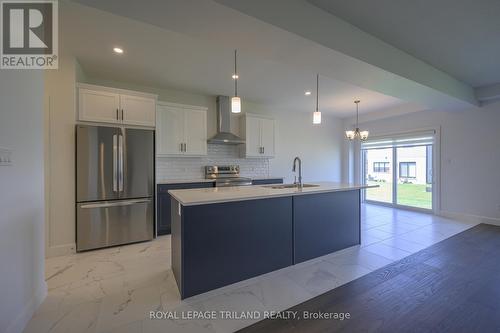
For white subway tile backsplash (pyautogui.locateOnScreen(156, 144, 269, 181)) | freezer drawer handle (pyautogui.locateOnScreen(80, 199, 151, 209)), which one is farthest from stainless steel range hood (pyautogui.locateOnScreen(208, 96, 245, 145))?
freezer drawer handle (pyautogui.locateOnScreen(80, 199, 151, 209))

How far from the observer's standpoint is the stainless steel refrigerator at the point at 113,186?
9.78 feet

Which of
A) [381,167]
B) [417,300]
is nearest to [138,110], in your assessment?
[417,300]

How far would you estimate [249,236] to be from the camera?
2213 mm

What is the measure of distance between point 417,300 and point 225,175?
12.1ft

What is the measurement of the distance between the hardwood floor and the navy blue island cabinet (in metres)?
0.56

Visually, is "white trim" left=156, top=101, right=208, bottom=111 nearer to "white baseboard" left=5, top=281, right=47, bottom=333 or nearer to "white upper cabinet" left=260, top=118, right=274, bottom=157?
"white upper cabinet" left=260, top=118, right=274, bottom=157

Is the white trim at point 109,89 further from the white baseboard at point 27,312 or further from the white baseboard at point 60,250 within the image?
the white baseboard at point 27,312

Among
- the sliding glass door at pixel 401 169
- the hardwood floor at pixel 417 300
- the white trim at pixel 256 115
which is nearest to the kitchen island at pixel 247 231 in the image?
the hardwood floor at pixel 417 300

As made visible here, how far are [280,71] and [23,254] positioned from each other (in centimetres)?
367

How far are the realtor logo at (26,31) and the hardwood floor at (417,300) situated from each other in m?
2.78

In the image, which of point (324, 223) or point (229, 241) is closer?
point (229, 241)

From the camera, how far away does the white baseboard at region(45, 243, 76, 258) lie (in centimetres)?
284

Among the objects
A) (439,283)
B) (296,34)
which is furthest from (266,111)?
(439,283)

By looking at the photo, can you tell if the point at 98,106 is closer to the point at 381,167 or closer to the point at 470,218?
the point at 381,167
